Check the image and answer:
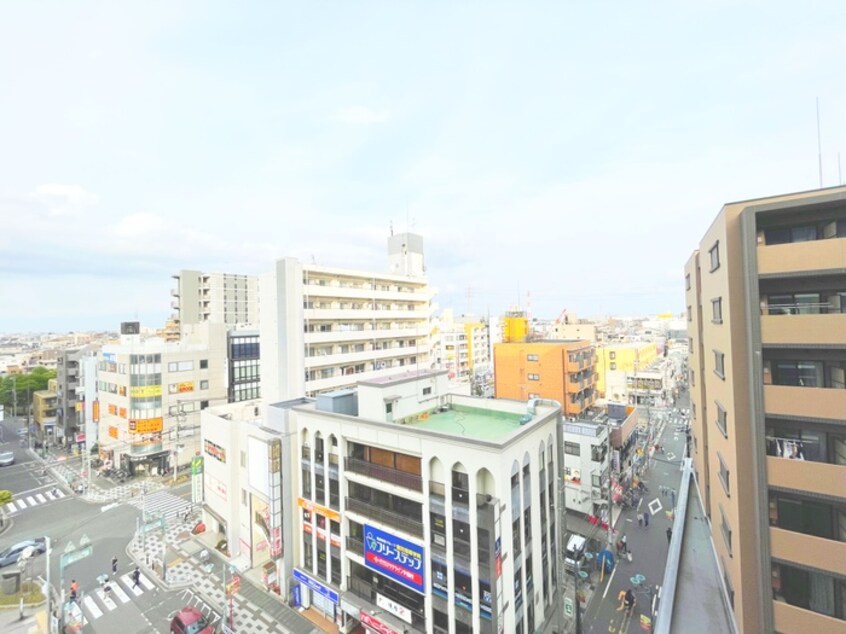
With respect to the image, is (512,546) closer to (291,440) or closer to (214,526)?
(291,440)

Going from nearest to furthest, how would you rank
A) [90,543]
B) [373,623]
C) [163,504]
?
1. [373,623]
2. [90,543]
3. [163,504]

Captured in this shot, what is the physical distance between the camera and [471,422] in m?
23.6

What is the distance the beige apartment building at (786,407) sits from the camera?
1231 centimetres

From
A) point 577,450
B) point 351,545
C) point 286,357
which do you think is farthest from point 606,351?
point 351,545

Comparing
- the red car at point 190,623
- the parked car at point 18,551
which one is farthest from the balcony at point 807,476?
the parked car at point 18,551

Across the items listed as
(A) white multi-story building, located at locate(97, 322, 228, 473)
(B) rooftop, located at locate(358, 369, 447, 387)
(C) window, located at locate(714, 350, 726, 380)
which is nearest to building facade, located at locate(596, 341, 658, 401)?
(B) rooftop, located at locate(358, 369, 447, 387)

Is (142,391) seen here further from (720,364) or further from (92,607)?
(720,364)

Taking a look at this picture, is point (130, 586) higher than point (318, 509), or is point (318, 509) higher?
point (318, 509)

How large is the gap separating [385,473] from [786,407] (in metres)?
17.5

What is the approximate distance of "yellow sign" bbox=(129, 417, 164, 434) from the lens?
48062mm

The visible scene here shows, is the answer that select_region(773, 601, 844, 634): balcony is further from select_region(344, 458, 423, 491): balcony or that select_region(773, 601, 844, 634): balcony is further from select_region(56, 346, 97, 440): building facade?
select_region(56, 346, 97, 440): building facade

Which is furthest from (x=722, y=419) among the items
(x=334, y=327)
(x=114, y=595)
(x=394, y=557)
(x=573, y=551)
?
(x=114, y=595)

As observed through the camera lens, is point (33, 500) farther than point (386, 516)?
Yes

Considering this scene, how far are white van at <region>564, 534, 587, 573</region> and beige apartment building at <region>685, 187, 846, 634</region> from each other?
596 inches
